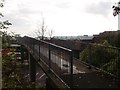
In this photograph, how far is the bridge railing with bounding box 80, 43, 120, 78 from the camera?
9352 millimetres

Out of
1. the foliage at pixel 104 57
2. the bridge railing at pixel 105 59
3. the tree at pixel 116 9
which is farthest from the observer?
the tree at pixel 116 9

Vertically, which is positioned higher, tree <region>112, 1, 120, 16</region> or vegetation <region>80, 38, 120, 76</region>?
tree <region>112, 1, 120, 16</region>

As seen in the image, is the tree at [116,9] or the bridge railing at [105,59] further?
the tree at [116,9]

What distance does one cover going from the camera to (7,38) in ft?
31.3

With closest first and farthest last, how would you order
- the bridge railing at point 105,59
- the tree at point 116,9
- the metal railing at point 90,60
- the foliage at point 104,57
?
the metal railing at point 90,60, the bridge railing at point 105,59, the foliage at point 104,57, the tree at point 116,9

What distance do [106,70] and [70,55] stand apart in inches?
153

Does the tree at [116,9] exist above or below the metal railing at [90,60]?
above

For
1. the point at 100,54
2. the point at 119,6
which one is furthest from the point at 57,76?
the point at 119,6

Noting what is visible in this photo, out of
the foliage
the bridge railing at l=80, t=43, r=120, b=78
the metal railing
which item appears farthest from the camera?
the foliage

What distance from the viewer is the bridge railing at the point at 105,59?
9352 mm

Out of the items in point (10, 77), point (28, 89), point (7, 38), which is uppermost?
point (7, 38)

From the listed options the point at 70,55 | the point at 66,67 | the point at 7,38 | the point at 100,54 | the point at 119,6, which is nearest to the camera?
the point at 70,55

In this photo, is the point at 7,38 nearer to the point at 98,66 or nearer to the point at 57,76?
the point at 57,76

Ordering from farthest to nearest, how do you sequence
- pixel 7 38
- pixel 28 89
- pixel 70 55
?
pixel 28 89 < pixel 7 38 < pixel 70 55
